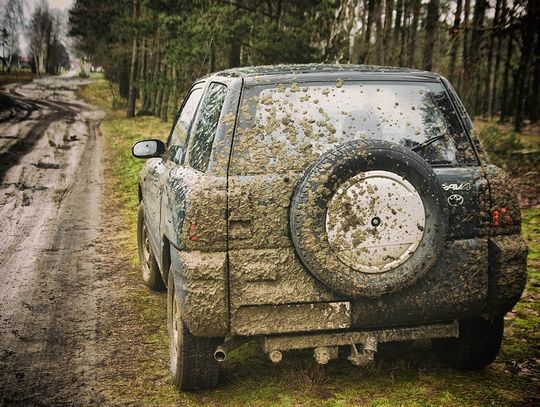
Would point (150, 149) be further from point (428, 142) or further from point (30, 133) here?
point (30, 133)

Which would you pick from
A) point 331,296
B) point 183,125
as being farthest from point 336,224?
point 183,125

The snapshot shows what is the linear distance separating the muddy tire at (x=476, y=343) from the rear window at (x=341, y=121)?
111 cm

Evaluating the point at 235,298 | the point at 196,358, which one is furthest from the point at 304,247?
the point at 196,358

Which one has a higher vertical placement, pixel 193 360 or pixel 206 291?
pixel 206 291

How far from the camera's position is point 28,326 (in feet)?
16.5

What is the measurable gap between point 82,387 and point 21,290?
2.52m

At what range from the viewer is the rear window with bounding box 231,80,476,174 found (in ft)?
11.4

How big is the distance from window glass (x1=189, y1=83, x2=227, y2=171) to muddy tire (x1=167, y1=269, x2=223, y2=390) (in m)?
0.76

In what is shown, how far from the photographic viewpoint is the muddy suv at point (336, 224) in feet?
10.6

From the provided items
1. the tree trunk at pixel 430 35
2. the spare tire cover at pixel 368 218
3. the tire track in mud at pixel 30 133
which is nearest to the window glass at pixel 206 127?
the spare tire cover at pixel 368 218

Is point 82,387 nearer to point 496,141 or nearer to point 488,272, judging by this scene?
A: point 488,272

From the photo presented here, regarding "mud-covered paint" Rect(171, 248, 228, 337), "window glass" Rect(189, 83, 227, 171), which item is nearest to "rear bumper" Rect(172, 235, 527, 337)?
"mud-covered paint" Rect(171, 248, 228, 337)

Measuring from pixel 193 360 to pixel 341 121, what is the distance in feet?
5.86

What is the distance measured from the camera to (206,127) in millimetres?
3795
